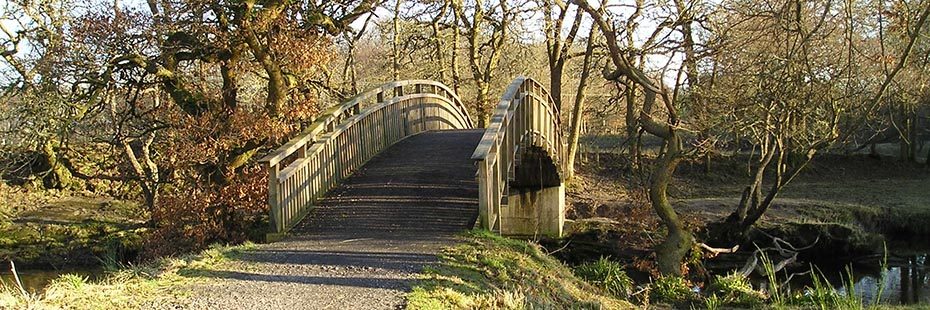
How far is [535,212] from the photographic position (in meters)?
20.8

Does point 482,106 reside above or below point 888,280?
above

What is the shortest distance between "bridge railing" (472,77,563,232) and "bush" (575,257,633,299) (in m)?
1.89

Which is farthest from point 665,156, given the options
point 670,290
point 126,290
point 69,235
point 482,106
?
point 69,235

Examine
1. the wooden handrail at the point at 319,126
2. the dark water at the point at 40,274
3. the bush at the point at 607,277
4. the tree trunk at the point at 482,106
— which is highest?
the tree trunk at the point at 482,106

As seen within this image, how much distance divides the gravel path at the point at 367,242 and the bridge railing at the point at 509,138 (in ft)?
1.30

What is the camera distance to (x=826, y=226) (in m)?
19.1

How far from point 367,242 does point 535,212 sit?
11.5 metres

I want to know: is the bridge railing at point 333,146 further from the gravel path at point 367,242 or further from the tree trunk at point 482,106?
the tree trunk at point 482,106

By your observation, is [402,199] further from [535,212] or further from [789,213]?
[789,213]

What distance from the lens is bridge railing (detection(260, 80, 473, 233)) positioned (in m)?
10.6

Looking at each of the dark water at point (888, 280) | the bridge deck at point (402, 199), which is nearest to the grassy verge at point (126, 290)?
the bridge deck at point (402, 199)

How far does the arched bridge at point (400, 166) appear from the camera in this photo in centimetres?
1069

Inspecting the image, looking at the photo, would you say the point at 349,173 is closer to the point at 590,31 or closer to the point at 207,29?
the point at 207,29

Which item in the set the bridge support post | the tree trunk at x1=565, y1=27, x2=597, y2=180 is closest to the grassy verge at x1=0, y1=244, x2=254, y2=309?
the bridge support post
